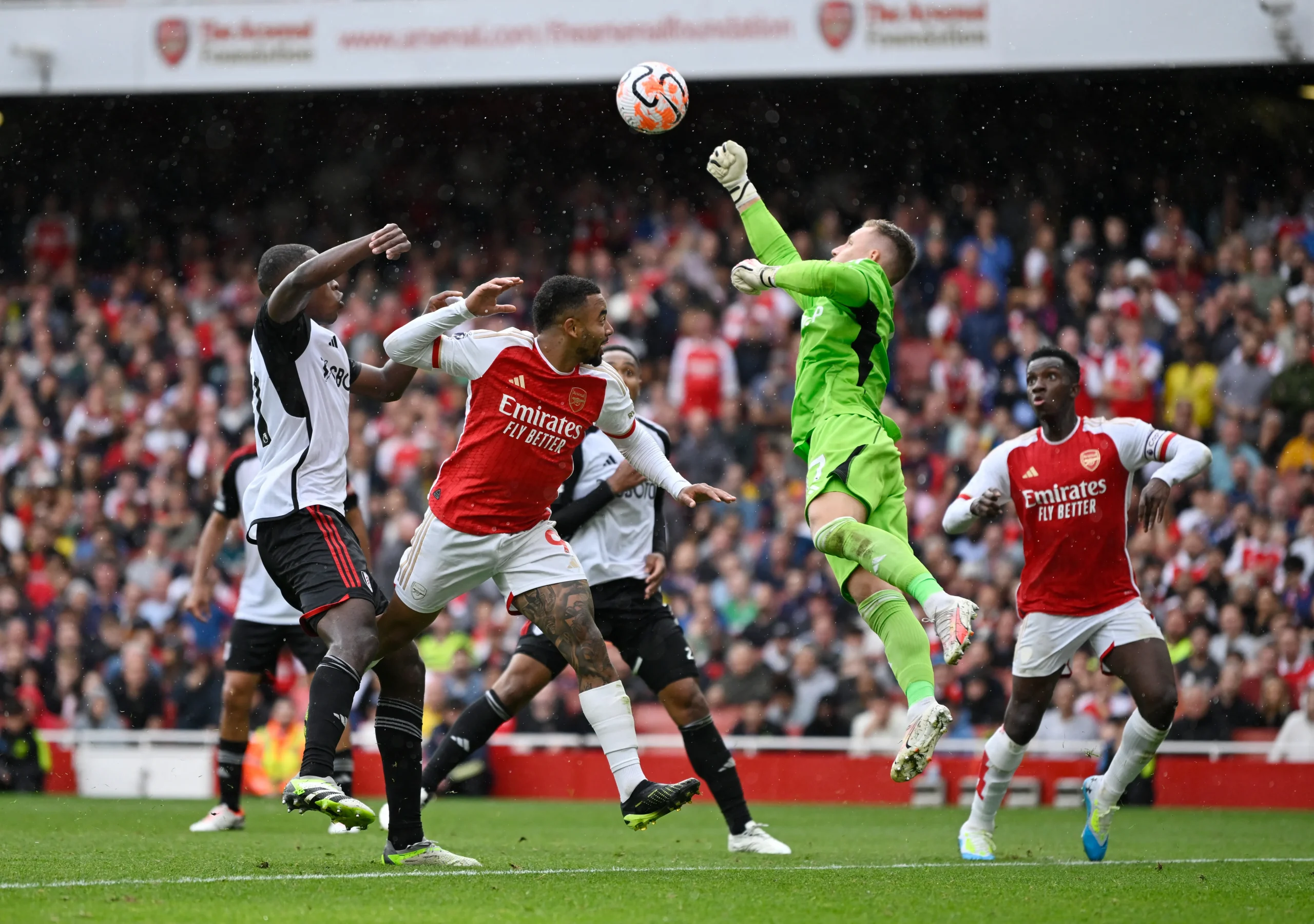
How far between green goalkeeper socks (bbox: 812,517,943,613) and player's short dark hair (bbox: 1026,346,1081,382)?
150 centimetres

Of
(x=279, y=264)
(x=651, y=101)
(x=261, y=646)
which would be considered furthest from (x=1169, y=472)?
(x=261, y=646)

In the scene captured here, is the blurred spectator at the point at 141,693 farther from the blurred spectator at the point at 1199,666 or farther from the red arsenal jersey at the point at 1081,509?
the red arsenal jersey at the point at 1081,509

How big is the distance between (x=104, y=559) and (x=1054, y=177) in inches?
446

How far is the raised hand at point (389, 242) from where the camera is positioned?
624cm

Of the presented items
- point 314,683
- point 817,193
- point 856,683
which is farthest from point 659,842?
point 817,193

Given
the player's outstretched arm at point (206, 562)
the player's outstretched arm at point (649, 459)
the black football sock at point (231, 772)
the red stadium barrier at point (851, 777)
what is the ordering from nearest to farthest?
the player's outstretched arm at point (649, 459), the black football sock at point (231, 772), the player's outstretched arm at point (206, 562), the red stadium barrier at point (851, 777)

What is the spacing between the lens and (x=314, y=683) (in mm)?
6105

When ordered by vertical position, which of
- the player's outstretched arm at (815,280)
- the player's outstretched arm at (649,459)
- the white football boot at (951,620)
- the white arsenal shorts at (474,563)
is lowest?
the white football boot at (951,620)

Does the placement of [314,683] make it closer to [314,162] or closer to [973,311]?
[973,311]

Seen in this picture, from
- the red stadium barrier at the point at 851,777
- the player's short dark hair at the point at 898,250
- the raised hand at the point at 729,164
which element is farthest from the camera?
the red stadium barrier at the point at 851,777

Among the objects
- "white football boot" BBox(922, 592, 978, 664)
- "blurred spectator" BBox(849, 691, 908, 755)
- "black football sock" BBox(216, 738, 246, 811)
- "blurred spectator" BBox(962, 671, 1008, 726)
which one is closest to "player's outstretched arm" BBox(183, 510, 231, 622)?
"black football sock" BBox(216, 738, 246, 811)

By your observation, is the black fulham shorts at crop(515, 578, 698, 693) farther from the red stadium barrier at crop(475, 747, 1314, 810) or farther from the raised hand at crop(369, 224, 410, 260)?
the red stadium barrier at crop(475, 747, 1314, 810)

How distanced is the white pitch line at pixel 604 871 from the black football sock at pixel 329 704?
0.44 meters

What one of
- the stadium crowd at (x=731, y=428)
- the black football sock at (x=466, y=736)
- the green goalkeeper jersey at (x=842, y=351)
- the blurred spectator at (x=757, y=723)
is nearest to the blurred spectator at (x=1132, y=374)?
the stadium crowd at (x=731, y=428)
